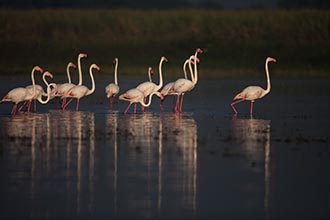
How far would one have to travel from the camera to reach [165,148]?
1617cm

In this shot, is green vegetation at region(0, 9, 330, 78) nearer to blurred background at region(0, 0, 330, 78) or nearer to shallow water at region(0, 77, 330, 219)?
blurred background at region(0, 0, 330, 78)

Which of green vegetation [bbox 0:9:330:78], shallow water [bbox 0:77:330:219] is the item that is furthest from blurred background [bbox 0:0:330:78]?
shallow water [bbox 0:77:330:219]

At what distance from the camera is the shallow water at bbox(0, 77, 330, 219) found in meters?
11.8

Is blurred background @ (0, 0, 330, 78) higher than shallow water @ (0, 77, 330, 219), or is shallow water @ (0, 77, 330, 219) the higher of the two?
blurred background @ (0, 0, 330, 78)

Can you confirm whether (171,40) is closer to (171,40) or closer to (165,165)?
(171,40)

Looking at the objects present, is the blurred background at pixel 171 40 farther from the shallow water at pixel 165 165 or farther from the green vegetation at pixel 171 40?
the shallow water at pixel 165 165

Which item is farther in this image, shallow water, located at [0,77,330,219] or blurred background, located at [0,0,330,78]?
blurred background, located at [0,0,330,78]

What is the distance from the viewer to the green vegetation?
38031 mm

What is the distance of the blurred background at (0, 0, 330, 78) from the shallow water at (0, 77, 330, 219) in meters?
15.0

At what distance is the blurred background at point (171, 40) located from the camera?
37938 millimetres

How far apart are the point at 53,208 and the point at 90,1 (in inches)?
4212

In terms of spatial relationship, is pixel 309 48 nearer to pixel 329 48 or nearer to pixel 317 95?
pixel 329 48

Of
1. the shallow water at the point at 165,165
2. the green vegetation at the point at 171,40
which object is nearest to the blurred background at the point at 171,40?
the green vegetation at the point at 171,40

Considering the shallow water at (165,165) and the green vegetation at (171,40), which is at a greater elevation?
the green vegetation at (171,40)
